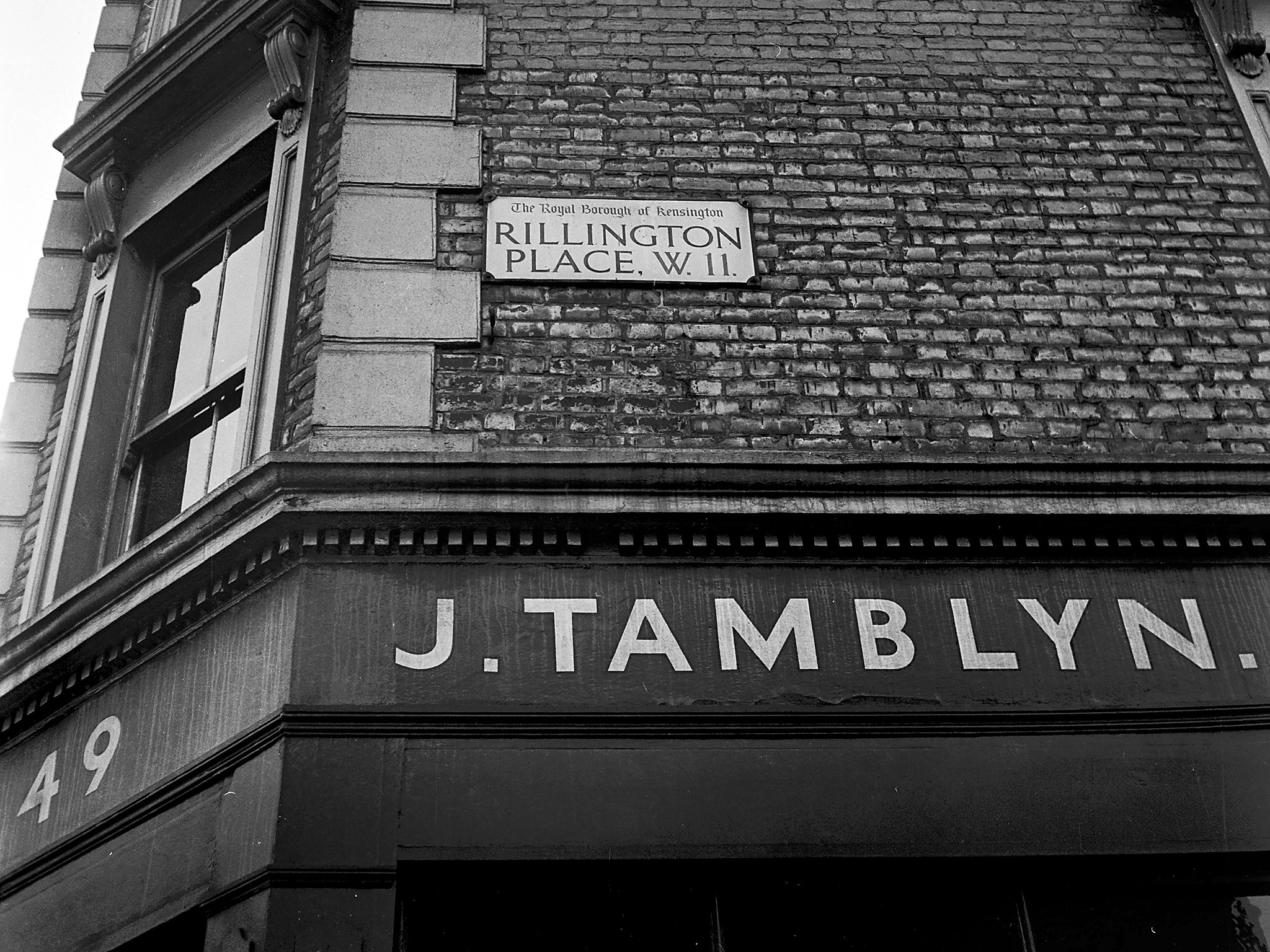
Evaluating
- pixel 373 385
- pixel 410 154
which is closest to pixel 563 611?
pixel 373 385

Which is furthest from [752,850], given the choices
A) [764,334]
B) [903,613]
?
[764,334]

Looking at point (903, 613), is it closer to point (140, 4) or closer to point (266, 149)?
point (266, 149)

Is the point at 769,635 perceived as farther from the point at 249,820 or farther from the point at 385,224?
the point at 385,224

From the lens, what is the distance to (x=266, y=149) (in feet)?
24.3

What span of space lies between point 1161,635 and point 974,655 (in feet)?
2.43

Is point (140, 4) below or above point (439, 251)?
above

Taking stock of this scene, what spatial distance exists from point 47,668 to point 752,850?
2987 mm

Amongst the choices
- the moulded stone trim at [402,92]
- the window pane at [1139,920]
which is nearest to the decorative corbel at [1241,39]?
the moulded stone trim at [402,92]

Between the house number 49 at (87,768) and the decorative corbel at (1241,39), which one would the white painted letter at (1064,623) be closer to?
the decorative corbel at (1241,39)

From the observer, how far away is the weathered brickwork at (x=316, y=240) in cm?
604

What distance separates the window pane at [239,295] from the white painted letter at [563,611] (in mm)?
2255

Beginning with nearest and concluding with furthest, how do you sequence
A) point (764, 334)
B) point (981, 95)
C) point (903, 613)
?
point (903, 613) → point (764, 334) → point (981, 95)

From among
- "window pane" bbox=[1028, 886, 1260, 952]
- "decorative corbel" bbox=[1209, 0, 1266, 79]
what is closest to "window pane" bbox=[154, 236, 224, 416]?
"window pane" bbox=[1028, 886, 1260, 952]

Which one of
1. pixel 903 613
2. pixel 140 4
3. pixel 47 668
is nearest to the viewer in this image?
pixel 903 613
